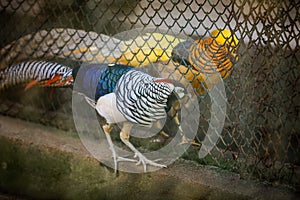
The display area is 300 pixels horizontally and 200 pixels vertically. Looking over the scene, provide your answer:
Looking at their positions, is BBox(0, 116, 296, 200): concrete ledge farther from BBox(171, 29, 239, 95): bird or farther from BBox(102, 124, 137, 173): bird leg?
BBox(171, 29, 239, 95): bird

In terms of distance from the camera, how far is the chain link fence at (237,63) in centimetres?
260

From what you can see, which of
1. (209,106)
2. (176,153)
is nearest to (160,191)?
(176,153)

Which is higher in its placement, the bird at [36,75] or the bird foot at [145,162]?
the bird at [36,75]

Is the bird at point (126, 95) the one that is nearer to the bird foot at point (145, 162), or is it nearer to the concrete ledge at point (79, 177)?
the bird foot at point (145, 162)

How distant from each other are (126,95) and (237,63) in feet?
1.94

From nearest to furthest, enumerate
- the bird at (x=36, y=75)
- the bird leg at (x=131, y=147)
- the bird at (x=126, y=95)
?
1. the bird at (x=126, y=95)
2. the bird leg at (x=131, y=147)
3. the bird at (x=36, y=75)

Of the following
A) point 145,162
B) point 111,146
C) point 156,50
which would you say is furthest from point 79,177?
point 156,50

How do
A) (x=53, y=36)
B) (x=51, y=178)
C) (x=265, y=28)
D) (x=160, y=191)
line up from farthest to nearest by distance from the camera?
(x=53, y=36)
(x=51, y=178)
(x=160, y=191)
(x=265, y=28)

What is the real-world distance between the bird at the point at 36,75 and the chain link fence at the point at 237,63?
58 millimetres

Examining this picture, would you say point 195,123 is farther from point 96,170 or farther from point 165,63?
point 96,170

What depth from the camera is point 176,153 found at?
2967mm

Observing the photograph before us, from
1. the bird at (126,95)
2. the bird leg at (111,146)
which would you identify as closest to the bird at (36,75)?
the bird at (126,95)

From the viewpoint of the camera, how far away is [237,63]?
272 cm

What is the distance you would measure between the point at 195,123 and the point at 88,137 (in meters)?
0.65
